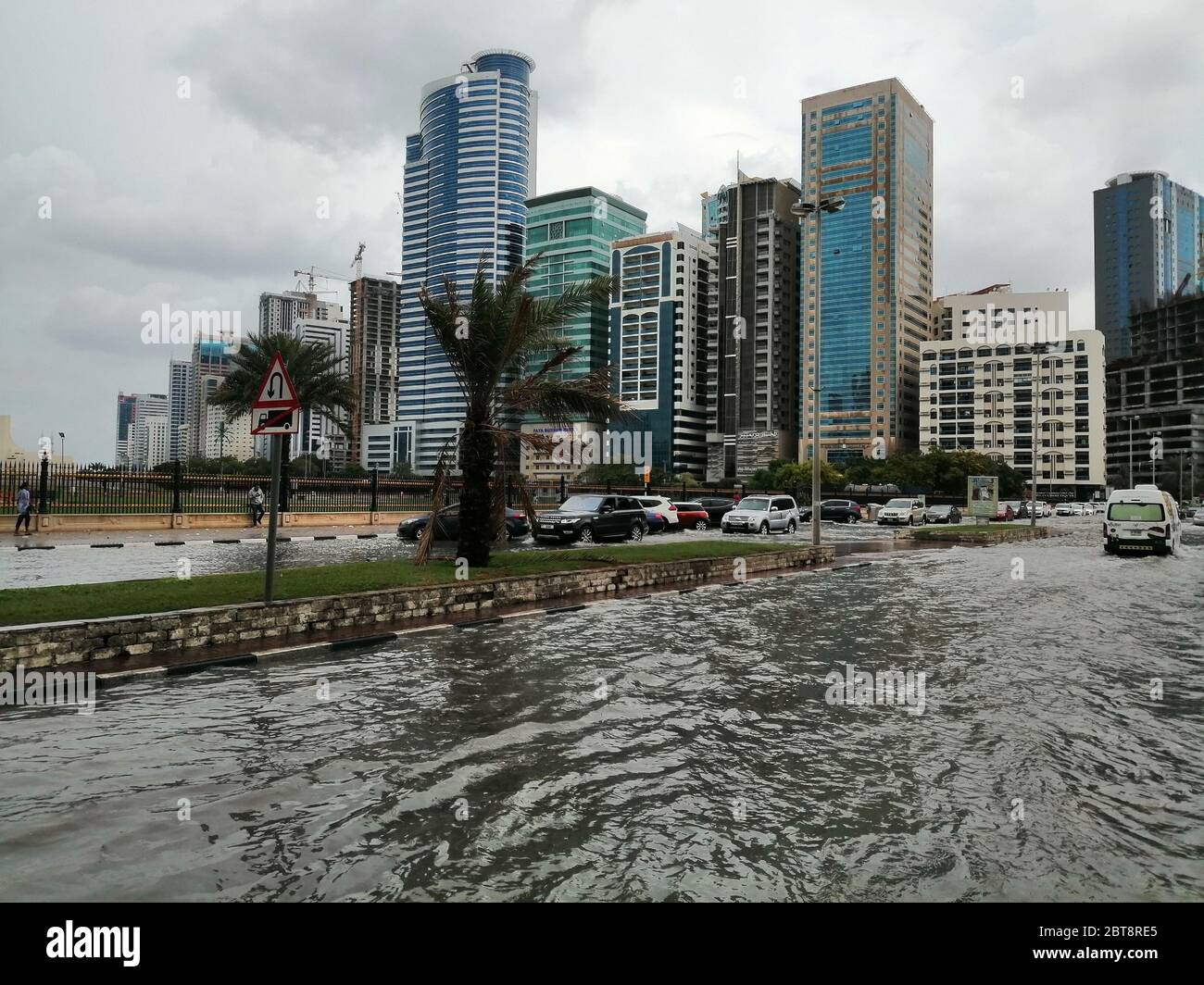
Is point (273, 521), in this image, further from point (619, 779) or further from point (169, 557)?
point (169, 557)

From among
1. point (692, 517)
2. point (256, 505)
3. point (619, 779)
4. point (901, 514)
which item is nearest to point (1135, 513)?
point (692, 517)

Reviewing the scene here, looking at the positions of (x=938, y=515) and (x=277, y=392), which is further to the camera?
(x=938, y=515)

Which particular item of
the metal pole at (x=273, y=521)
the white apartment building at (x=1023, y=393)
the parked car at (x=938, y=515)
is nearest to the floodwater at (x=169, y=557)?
the metal pole at (x=273, y=521)

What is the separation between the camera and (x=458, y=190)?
138m

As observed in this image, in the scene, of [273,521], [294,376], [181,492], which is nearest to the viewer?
[273,521]

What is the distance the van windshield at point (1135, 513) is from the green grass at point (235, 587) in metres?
18.9

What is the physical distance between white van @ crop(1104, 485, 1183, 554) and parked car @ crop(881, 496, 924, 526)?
19.1 metres

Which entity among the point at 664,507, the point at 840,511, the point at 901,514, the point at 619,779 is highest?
the point at 664,507

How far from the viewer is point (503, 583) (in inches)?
517

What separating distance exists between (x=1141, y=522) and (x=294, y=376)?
1311 inches

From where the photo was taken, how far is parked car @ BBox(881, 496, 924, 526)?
4628 centimetres
